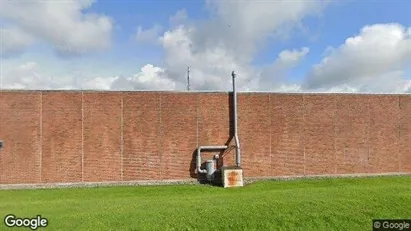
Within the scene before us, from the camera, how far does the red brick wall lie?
17547mm

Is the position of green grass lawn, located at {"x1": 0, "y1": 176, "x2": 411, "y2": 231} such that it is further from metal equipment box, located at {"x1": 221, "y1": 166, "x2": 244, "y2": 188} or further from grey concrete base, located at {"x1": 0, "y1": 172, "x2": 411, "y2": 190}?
grey concrete base, located at {"x1": 0, "y1": 172, "x2": 411, "y2": 190}

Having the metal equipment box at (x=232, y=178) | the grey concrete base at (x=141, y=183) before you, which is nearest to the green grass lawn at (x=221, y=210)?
the metal equipment box at (x=232, y=178)

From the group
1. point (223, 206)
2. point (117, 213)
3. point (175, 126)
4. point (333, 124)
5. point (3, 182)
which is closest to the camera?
point (117, 213)

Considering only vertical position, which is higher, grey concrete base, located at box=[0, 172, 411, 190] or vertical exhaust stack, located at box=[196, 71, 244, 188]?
vertical exhaust stack, located at box=[196, 71, 244, 188]

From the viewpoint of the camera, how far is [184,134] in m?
18.8

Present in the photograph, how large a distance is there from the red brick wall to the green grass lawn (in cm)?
316

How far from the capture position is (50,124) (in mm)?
17703

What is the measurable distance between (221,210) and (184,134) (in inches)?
308

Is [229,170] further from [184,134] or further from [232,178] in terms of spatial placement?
[184,134]

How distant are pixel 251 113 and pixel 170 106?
419 cm

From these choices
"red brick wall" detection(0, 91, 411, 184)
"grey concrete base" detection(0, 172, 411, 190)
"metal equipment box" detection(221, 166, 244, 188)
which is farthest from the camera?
"red brick wall" detection(0, 91, 411, 184)

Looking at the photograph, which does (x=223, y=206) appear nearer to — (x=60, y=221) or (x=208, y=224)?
(x=208, y=224)

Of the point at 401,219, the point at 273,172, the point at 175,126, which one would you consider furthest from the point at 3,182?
the point at 401,219

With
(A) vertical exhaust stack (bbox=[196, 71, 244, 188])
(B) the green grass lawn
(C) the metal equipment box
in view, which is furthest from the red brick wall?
(B) the green grass lawn
